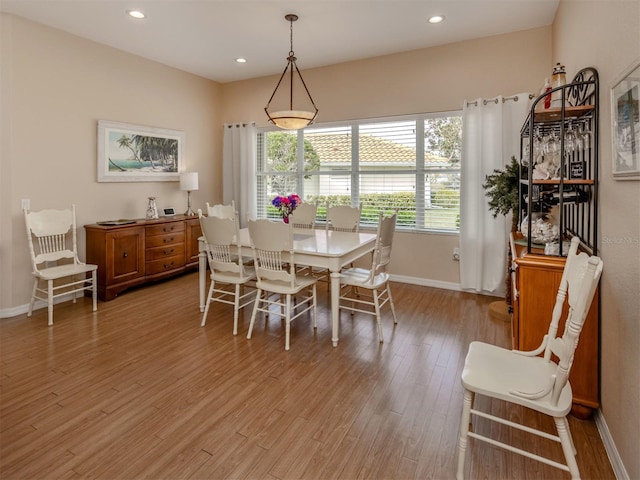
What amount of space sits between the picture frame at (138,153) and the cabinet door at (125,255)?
80cm

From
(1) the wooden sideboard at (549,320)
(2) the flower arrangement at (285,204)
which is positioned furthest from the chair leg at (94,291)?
(1) the wooden sideboard at (549,320)

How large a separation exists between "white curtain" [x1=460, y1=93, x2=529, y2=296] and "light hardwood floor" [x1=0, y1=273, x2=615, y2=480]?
3.16 ft

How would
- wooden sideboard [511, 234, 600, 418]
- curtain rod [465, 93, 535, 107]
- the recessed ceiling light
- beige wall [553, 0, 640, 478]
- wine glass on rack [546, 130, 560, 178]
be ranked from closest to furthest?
beige wall [553, 0, 640, 478], wooden sideboard [511, 234, 600, 418], wine glass on rack [546, 130, 560, 178], the recessed ceiling light, curtain rod [465, 93, 535, 107]

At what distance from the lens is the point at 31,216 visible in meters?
3.85

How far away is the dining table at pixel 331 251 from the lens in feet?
10.1

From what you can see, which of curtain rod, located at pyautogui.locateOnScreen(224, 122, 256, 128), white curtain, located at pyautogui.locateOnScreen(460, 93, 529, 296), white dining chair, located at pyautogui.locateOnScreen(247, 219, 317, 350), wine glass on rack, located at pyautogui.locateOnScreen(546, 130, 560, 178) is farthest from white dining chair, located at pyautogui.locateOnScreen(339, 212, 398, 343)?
curtain rod, located at pyautogui.locateOnScreen(224, 122, 256, 128)

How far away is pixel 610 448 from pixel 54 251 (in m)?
4.93

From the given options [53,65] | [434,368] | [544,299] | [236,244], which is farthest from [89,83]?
[544,299]

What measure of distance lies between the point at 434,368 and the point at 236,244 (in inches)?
76.2

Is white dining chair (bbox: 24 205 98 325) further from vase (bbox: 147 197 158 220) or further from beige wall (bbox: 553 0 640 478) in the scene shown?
beige wall (bbox: 553 0 640 478)

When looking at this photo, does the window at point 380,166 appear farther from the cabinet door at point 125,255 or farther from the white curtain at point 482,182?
the cabinet door at point 125,255

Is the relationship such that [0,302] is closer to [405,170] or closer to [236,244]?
[236,244]

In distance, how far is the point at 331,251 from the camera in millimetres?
3166

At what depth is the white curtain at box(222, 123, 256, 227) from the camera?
6.08 metres
